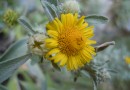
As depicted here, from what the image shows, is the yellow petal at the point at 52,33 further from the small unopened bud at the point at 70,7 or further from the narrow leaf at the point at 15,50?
the narrow leaf at the point at 15,50

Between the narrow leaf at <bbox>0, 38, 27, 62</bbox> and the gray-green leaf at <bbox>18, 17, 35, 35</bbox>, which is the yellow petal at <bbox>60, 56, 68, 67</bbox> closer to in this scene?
the gray-green leaf at <bbox>18, 17, 35, 35</bbox>

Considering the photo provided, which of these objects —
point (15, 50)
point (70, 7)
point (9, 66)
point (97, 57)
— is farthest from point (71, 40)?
point (97, 57)

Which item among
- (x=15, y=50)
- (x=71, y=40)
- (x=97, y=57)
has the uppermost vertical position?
(x=71, y=40)

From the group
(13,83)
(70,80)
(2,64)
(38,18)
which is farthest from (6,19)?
(70,80)

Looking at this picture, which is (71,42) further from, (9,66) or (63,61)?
(9,66)

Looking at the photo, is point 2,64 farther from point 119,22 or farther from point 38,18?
point 119,22

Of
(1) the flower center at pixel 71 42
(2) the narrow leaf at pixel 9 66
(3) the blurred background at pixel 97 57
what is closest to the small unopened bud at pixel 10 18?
(3) the blurred background at pixel 97 57
